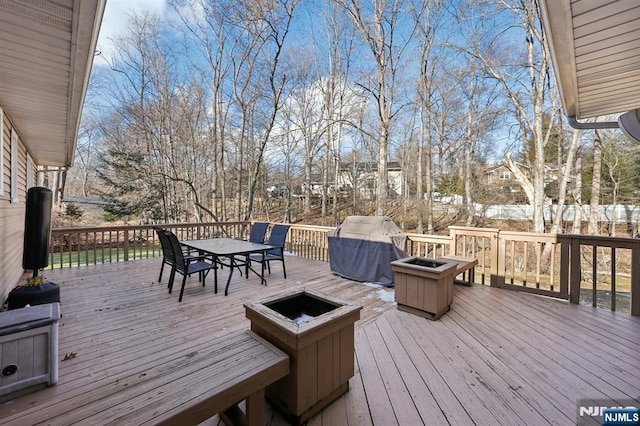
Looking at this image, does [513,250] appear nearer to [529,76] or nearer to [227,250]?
[227,250]

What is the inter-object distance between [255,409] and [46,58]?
3.15 meters

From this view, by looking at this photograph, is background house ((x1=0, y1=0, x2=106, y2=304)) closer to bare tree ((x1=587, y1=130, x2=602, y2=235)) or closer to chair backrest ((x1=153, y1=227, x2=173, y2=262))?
chair backrest ((x1=153, y1=227, x2=173, y2=262))

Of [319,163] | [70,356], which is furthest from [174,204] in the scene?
[70,356]

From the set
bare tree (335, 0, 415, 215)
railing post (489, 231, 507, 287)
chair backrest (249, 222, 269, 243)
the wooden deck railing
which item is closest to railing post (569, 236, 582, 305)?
the wooden deck railing

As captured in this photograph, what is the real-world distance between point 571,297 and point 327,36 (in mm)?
12302

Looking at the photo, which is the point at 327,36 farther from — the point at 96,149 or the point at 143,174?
the point at 96,149

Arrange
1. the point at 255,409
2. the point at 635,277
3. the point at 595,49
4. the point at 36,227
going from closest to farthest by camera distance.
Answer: the point at 255,409, the point at 595,49, the point at 635,277, the point at 36,227

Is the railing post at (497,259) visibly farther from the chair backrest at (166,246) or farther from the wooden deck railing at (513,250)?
the chair backrest at (166,246)

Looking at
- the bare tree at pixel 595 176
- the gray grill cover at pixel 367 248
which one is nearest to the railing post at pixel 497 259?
the gray grill cover at pixel 367 248

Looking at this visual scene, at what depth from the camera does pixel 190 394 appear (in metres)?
1.31

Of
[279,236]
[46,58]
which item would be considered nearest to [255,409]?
[46,58]

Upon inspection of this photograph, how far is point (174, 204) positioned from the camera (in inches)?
493

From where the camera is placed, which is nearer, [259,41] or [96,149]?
[259,41]

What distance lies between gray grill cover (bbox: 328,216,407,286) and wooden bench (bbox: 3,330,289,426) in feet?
10.0
